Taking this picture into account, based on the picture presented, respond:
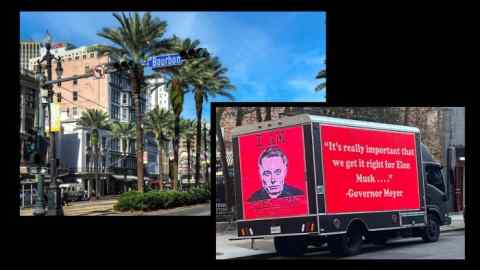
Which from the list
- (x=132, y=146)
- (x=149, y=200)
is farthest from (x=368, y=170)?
(x=132, y=146)

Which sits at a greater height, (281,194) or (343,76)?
(343,76)

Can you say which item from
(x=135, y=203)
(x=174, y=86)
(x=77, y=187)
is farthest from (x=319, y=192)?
(x=77, y=187)

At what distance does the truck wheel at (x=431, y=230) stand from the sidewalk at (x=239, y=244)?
14 centimetres

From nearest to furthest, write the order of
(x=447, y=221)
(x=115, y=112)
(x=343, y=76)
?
(x=447, y=221)
(x=343, y=76)
(x=115, y=112)

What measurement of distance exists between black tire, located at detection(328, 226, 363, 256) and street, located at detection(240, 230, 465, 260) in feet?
0.33

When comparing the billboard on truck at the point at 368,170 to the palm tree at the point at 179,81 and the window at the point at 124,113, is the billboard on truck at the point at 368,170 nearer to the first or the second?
the palm tree at the point at 179,81

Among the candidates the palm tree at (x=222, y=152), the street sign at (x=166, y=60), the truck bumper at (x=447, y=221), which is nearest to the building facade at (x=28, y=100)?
the street sign at (x=166, y=60)

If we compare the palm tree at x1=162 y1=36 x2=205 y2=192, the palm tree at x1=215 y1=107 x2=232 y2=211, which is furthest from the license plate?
the palm tree at x1=162 y1=36 x2=205 y2=192

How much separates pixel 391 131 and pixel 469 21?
4077 millimetres

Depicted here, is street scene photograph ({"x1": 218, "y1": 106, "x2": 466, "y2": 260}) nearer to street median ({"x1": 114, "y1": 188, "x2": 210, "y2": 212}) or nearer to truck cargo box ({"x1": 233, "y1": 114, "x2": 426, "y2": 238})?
truck cargo box ({"x1": 233, "y1": 114, "x2": 426, "y2": 238})

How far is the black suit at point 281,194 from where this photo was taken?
12.0m

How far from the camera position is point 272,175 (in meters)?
12.2

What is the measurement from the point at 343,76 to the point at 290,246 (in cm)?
506

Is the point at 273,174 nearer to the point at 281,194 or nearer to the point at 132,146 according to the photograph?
the point at 281,194
